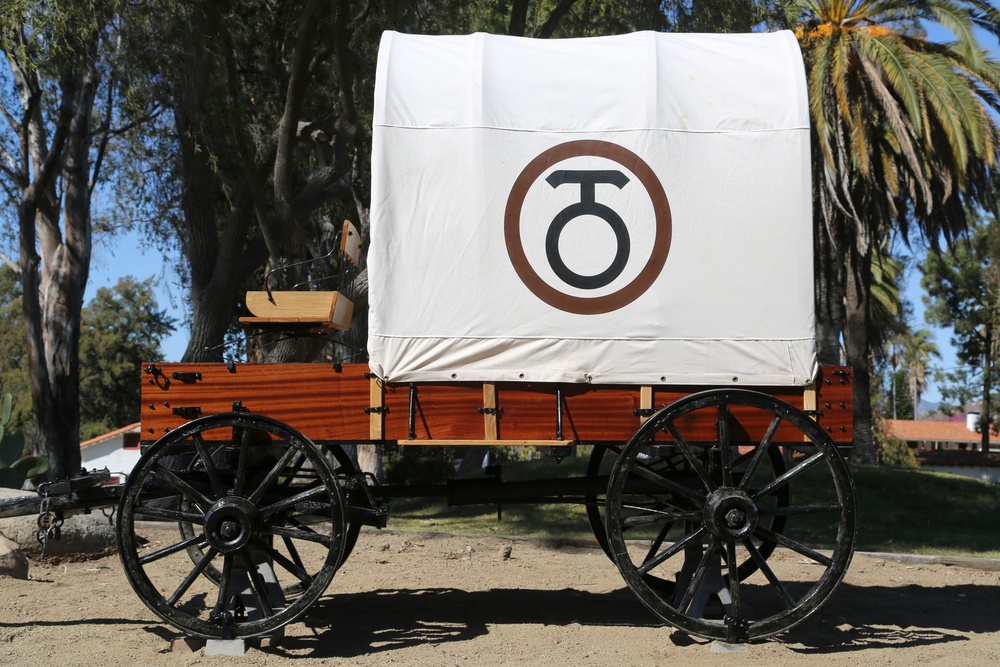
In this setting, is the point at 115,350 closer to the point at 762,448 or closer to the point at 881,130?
the point at 881,130

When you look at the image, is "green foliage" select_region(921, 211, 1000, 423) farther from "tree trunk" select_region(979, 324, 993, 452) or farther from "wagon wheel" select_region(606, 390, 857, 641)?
"wagon wheel" select_region(606, 390, 857, 641)

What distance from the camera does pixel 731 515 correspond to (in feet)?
16.6

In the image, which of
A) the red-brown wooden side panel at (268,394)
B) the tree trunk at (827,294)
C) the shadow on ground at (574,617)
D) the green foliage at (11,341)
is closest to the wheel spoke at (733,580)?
the shadow on ground at (574,617)

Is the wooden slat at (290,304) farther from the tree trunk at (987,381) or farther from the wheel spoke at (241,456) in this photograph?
the tree trunk at (987,381)

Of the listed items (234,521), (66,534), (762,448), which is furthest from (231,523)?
(66,534)

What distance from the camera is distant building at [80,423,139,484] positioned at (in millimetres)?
34500

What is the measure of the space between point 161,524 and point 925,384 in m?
56.1

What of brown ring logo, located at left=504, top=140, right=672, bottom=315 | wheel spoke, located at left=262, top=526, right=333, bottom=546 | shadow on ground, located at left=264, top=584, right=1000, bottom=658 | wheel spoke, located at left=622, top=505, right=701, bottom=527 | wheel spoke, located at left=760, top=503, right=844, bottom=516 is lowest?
shadow on ground, located at left=264, top=584, right=1000, bottom=658

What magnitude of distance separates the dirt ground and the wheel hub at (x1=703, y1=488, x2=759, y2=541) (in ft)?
2.13

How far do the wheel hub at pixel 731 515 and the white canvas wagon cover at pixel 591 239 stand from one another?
62 centimetres

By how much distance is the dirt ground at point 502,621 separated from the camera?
5.12 metres

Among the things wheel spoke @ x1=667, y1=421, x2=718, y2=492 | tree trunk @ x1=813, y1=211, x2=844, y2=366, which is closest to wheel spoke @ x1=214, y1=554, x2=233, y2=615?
wheel spoke @ x1=667, y1=421, x2=718, y2=492

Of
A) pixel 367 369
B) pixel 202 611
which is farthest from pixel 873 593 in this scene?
pixel 202 611

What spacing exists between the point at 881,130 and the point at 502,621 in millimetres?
12910
